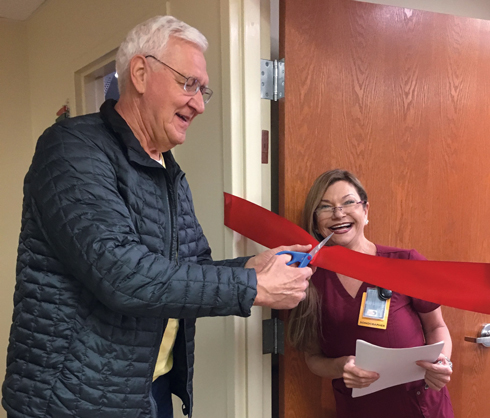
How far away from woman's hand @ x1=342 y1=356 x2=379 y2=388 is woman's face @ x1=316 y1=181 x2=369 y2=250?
0.37 metres

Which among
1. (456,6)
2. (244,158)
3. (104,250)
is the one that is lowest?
(104,250)

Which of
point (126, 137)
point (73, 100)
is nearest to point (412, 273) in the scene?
point (126, 137)

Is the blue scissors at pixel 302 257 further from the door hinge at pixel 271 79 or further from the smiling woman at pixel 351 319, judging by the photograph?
the door hinge at pixel 271 79

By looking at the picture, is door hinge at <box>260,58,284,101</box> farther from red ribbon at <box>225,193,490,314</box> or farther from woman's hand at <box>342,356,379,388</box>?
woman's hand at <box>342,356,379,388</box>

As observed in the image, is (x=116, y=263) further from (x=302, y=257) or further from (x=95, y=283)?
(x=302, y=257)

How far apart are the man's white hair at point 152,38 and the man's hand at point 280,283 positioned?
570 mm

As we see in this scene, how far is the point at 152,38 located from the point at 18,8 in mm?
2476

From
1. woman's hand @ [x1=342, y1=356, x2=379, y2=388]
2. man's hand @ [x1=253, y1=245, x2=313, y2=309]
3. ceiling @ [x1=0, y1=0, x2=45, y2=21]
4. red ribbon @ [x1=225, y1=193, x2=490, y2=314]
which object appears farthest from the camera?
ceiling @ [x1=0, y1=0, x2=45, y2=21]

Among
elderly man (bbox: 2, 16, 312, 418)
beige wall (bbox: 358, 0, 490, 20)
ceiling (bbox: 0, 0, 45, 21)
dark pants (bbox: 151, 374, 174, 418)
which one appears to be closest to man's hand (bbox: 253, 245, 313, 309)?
elderly man (bbox: 2, 16, 312, 418)

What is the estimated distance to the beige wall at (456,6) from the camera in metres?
2.12

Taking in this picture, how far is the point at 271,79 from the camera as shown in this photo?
146 cm

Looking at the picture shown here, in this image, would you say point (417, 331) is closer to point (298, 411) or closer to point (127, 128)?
point (298, 411)

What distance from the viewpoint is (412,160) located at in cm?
165

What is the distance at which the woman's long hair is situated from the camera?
1.41 metres
